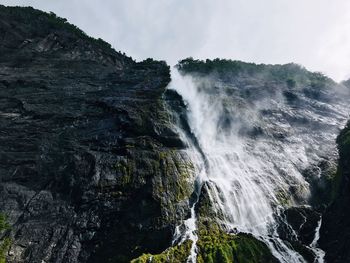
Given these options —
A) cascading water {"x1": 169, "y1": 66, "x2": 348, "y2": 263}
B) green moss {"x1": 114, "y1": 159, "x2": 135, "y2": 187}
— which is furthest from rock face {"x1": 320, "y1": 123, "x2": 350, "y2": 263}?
green moss {"x1": 114, "y1": 159, "x2": 135, "y2": 187}

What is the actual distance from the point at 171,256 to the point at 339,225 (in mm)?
15634

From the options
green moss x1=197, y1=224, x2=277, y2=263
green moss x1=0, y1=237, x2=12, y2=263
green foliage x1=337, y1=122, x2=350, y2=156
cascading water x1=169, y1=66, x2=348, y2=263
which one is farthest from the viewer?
green foliage x1=337, y1=122, x2=350, y2=156

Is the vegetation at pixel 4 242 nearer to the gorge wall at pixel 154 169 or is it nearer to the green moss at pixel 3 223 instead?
the green moss at pixel 3 223

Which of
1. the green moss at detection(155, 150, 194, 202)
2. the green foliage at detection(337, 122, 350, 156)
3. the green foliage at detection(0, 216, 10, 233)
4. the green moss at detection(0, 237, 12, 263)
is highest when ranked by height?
the green foliage at detection(337, 122, 350, 156)

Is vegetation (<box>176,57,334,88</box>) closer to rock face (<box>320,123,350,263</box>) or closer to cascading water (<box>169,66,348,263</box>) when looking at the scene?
cascading water (<box>169,66,348,263</box>)

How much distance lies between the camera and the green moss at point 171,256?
99.7 feet

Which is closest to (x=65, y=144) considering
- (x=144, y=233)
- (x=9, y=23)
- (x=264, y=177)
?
(x=144, y=233)

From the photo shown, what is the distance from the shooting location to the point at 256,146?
5116 cm

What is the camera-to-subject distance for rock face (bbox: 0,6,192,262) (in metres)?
33.4

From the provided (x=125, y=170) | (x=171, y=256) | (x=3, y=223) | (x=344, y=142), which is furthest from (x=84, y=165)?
(x=344, y=142)

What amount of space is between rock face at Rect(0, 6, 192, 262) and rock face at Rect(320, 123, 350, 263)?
12.9m

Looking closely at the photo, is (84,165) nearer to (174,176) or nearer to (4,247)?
(174,176)

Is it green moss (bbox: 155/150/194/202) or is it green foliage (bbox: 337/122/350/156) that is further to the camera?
green foliage (bbox: 337/122/350/156)

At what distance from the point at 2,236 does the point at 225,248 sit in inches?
712
